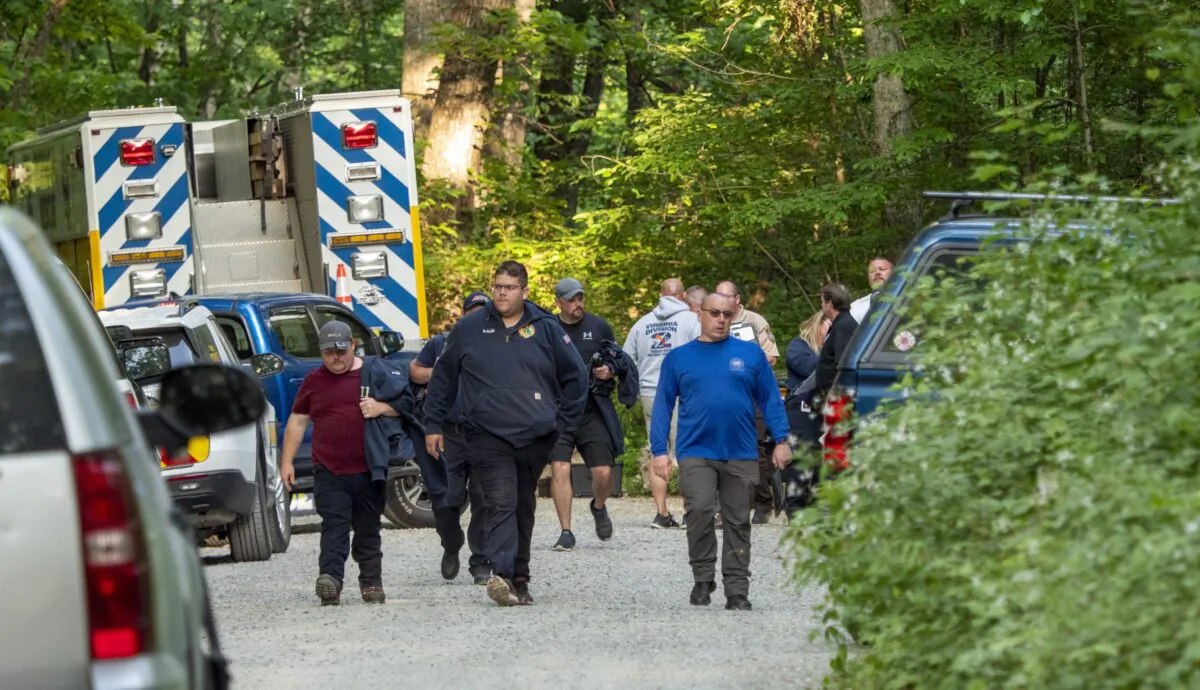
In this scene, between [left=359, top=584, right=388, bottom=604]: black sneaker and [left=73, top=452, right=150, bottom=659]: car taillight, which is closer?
[left=73, top=452, right=150, bottom=659]: car taillight

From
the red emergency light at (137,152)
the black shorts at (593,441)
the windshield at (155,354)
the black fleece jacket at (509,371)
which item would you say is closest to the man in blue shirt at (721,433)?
the black fleece jacket at (509,371)

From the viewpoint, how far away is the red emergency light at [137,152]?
19484 millimetres

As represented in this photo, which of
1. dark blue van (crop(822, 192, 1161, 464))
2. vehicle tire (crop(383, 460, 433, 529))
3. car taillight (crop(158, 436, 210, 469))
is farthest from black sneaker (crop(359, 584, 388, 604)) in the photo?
vehicle tire (crop(383, 460, 433, 529))

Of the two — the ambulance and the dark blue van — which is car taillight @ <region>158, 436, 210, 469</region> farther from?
the ambulance

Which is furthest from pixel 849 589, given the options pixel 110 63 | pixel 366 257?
pixel 110 63

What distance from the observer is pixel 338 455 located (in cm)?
1228

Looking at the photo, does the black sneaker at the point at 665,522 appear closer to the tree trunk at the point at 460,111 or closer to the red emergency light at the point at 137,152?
the red emergency light at the point at 137,152

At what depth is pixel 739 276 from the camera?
83.4 ft

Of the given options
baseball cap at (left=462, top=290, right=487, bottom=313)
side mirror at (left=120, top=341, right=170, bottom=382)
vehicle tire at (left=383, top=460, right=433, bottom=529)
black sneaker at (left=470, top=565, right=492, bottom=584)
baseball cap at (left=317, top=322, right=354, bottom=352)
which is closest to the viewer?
baseball cap at (left=317, top=322, right=354, bottom=352)

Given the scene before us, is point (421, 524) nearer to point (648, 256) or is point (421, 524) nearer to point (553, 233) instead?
point (648, 256)

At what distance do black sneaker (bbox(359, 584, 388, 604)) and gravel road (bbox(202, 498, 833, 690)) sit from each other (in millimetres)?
82

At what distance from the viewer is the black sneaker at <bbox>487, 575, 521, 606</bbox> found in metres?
11.9

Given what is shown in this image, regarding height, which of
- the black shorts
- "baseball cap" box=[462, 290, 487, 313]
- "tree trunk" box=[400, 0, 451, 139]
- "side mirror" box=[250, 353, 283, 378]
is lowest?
the black shorts

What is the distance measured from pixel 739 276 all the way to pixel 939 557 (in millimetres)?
18929
